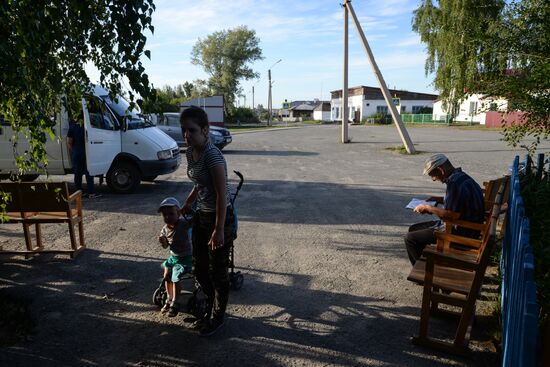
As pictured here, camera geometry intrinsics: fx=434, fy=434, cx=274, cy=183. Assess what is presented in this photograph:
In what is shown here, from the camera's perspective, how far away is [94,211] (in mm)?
7949

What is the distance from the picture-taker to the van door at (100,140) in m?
9.02

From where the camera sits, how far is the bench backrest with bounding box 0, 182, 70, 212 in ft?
16.8

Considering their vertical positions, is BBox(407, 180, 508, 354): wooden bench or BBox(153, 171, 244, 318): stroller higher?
BBox(407, 180, 508, 354): wooden bench

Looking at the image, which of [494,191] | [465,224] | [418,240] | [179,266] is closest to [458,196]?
[465,224]

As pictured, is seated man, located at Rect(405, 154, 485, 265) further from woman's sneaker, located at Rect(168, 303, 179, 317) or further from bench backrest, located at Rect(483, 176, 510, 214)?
woman's sneaker, located at Rect(168, 303, 179, 317)

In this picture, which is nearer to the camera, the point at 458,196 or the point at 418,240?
the point at 458,196

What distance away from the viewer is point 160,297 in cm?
415

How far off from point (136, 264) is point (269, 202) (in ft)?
12.7

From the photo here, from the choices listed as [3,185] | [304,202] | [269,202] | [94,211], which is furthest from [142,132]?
[3,185]

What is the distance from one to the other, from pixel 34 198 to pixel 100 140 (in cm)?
424

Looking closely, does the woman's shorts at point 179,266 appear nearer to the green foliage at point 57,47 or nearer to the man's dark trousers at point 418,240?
the green foliage at point 57,47

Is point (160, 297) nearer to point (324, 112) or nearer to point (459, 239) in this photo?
point (459, 239)

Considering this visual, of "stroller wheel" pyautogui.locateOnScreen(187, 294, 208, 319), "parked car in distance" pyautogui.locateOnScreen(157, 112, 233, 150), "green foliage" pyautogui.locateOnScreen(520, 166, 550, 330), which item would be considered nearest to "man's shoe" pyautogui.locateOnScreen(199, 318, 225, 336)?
"stroller wheel" pyautogui.locateOnScreen(187, 294, 208, 319)

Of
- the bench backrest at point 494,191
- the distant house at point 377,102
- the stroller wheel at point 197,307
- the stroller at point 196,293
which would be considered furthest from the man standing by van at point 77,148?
the distant house at point 377,102
